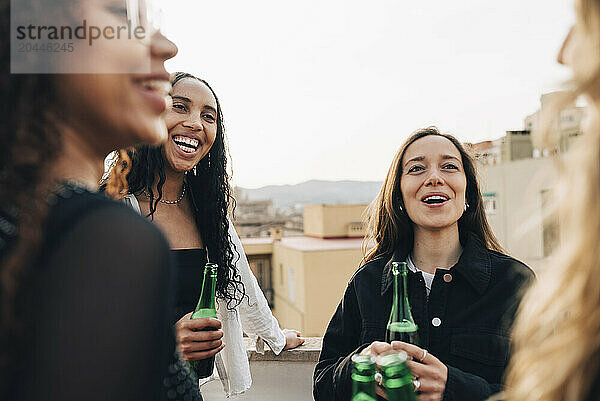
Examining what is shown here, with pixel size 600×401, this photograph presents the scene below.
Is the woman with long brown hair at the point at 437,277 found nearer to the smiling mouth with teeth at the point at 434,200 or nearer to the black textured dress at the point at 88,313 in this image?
the smiling mouth with teeth at the point at 434,200

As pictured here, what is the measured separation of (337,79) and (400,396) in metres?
20.4

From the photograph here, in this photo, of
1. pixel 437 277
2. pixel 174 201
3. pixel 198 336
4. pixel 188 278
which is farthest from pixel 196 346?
pixel 437 277

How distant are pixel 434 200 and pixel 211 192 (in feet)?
3.21

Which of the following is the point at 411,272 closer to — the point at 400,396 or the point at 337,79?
the point at 400,396

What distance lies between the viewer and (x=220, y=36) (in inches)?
136

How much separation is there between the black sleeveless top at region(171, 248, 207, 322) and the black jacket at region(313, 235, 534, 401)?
1.82 ft

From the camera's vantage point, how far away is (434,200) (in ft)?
6.19

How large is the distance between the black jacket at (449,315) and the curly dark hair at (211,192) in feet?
1.71

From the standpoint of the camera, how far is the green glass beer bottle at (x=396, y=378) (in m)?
0.73

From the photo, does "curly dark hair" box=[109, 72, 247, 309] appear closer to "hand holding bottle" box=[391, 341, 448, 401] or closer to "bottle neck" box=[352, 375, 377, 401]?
"hand holding bottle" box=[391, 341, 448, 401]

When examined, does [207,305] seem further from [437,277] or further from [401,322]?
[437,277]

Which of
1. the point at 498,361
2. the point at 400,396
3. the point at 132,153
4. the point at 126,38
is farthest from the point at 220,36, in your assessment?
the point at 400,396

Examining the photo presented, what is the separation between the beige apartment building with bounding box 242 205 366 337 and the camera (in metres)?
18.3

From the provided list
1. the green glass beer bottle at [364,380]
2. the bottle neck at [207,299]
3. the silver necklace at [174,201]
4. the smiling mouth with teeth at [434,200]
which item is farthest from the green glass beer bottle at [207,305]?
the green glass beer bottle at [364,380]
